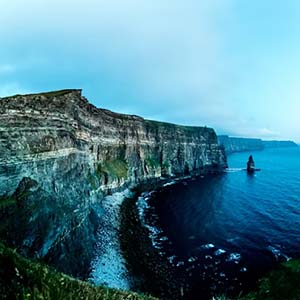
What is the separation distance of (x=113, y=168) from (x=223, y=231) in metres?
36.6

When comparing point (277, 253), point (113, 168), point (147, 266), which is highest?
point (113, 168)

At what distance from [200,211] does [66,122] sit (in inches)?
1489

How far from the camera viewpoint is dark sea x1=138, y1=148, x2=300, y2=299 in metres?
35.6

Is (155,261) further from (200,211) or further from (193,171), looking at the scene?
(193,171)

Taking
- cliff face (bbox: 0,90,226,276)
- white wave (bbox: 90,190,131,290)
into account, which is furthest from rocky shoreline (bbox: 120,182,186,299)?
cliff face (bbox: 0,90,226,276)

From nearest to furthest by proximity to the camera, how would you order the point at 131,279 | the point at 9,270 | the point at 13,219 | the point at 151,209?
the point at 9,270 → the point at 13,219 → the point at 131,279 → the point at 151,209

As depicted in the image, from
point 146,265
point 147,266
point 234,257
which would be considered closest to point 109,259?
point 146,265

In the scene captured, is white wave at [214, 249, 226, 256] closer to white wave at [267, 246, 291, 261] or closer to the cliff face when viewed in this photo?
white wave at [267, 246, 291, 261]

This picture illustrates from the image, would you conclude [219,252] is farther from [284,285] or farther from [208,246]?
[284,285]

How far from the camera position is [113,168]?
251 feet

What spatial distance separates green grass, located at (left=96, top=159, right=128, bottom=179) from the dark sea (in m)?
10.5

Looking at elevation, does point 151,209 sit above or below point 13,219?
below

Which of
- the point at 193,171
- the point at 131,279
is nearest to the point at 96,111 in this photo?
the point at 131,279

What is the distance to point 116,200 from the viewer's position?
216 ft
